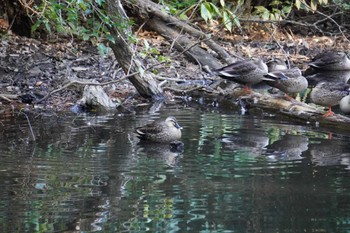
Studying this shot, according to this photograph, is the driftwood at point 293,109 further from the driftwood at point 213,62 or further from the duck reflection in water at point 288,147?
the duck reflection in water at point 288,147

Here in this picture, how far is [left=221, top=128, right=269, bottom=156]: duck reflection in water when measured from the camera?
8906 millimetres

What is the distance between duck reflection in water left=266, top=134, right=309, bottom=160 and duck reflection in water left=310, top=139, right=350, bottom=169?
0.48 ft

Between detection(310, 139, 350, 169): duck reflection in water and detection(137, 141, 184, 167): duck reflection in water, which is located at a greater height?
detection(310, 139, 350, 169): duck reflection in water

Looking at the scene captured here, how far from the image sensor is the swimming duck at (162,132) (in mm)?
9266

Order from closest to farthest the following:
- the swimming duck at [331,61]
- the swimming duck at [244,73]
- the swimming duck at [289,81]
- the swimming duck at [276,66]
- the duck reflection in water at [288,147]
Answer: the duck reflection in water at [288,147] → the swimming duck at [289,81] → the swimming duck at [244,73] → the swimming duck at [276,66] → the swimming duck at [331,61]

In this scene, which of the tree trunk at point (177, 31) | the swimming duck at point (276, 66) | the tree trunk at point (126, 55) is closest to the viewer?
the tree trunk at point (126, 55)

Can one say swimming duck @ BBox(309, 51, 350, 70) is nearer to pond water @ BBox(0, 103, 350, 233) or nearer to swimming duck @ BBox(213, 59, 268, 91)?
swimming duck @ BBox(213, 59, 268, 91)

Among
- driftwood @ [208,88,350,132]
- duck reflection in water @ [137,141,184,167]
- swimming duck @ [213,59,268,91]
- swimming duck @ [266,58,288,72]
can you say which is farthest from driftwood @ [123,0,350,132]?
duck reflection in water @ [137,141,184,167]

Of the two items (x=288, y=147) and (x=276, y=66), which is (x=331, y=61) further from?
(x=288, y=147)

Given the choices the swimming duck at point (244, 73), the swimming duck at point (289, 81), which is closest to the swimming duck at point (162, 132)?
the swimming duck at point (289, 81)

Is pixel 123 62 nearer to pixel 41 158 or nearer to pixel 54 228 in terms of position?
pixel 41 158

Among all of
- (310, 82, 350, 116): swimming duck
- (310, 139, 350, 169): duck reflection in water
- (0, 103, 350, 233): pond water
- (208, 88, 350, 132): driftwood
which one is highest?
(310, 82, 350, 116): swimming duck

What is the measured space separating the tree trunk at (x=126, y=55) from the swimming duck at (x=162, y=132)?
30.3 inches

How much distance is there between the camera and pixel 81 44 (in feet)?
52.9
